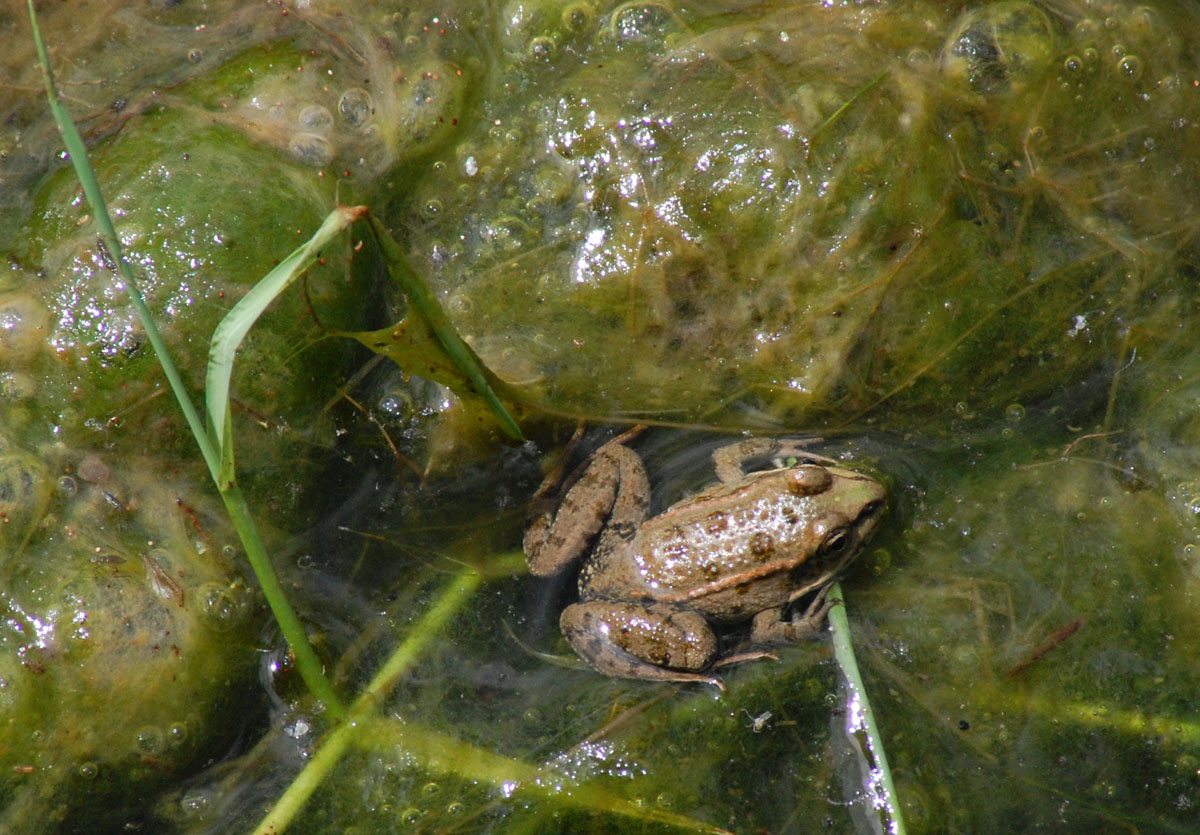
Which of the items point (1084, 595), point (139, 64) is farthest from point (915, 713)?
point (139, 64)

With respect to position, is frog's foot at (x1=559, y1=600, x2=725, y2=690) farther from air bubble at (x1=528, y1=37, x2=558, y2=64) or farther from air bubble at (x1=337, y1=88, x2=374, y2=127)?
air bubble at (x1=528, y1=37, x2=558, y2=64)

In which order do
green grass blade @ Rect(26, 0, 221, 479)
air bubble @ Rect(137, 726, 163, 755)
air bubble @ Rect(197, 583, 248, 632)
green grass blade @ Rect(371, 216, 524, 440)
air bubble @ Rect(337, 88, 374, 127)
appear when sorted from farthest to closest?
1. air bubble @ Rect(337, 88, 374, 127)
2. air bubble @ Rect(197, 583, 248, 632)
3. air bubble @ Rect(137, 726, 163, 755)
4. green grass blade @ Rect(371, 216, 524, 440)
5. green grass blade @ Rect(26, 0, 221, 479)

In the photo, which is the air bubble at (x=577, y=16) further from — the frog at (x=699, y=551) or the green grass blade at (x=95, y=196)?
the green grass blade at (x=95, y=196)

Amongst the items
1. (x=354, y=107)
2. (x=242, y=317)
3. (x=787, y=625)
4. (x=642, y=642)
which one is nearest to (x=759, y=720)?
(x=787, y=625)

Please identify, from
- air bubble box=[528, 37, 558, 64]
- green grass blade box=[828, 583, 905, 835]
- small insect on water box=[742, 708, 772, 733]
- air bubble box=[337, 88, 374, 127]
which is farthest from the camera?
air bubble box=[528, 37, 558, 64]

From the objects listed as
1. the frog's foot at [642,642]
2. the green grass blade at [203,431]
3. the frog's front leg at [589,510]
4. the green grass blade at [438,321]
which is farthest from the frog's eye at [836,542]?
the green grass blade at [203,431]

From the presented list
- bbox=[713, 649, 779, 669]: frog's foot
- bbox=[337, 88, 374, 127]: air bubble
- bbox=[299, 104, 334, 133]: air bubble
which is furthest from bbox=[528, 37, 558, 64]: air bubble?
bbox=[713, 649, 779, 669]: frog's foot

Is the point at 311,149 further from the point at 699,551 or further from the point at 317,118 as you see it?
the point at 699,551
